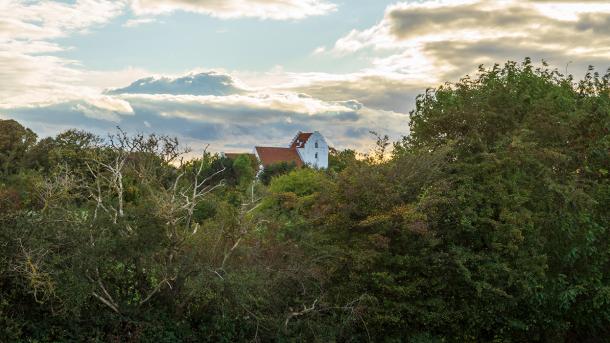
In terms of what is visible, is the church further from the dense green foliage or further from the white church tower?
the dense green foliage

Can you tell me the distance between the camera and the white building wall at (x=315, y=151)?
8812 cm

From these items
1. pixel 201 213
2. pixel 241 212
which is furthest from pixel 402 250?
pixel 201 213

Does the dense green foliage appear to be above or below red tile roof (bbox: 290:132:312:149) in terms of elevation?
below

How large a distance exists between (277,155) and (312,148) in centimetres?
569

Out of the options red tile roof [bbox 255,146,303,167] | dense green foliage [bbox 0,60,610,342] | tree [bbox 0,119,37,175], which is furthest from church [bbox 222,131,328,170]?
dense green foliage [bbox 0,60,610,342]

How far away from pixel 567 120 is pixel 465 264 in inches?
261

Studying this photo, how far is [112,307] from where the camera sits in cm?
1295

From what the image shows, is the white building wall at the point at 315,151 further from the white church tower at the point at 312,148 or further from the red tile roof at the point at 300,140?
the red tile roof at the point at 300,140

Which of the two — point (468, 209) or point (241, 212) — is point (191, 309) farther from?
point (468, 209)

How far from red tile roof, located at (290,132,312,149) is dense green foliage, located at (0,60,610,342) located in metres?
67.6

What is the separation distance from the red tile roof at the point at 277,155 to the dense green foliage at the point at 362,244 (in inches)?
2453

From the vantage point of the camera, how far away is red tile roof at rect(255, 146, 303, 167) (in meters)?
83.6

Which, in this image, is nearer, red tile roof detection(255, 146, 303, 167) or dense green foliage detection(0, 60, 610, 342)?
dense green foliage detection(0, 60, 610, 342)

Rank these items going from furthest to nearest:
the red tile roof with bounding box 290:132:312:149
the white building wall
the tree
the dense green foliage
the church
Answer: the red tile roof with bounding box 290:132:312:149
the white building wall
the church
the tree
the dense green foliage
